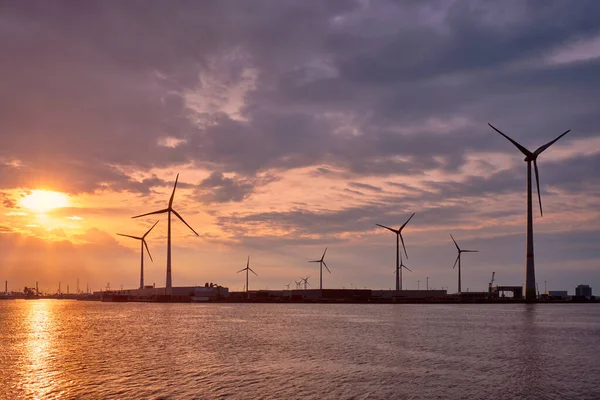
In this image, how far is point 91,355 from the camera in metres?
74.6

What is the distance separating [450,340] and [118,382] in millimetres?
57962

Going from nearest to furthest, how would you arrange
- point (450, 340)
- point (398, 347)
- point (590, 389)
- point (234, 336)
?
point (590, 389) < point (398, 347) < point (450, 340) < point (234, 336)

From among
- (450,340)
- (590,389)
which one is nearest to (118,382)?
(590,389)

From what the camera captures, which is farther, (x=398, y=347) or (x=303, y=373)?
(x=398, y=347)

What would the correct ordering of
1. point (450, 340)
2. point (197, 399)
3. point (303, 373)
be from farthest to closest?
point (450, 340) → point (303, 373) → point (197, 399)

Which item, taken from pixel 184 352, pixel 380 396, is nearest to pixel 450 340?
pixel 184 352

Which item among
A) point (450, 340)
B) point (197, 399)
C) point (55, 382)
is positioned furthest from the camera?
point (450, 340)

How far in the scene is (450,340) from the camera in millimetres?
92125

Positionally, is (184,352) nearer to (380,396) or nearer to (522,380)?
(380,396)

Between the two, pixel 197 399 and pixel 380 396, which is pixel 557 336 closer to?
pixel 380 396

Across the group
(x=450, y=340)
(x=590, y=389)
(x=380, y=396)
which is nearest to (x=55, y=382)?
(x=380, y=396)

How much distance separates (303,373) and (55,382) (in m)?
24.2

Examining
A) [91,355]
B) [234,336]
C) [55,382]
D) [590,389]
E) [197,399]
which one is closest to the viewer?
[197,399]

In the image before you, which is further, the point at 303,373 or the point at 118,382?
the point at 303,373
